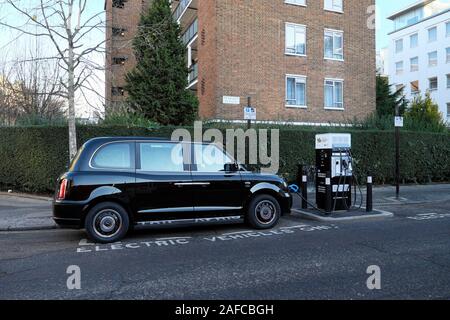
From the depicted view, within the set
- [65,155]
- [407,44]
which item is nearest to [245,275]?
[65,155]

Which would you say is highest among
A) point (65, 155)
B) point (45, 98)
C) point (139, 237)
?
point (45, 98)

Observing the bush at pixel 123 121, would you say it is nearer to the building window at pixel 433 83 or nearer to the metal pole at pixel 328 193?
the metal pole at pixel 328 193

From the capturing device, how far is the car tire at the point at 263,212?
771cm

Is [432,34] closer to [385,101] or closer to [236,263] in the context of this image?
[385,101]

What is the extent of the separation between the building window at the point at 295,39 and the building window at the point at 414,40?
37803 mm

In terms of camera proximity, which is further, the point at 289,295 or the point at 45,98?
the point at 45,98

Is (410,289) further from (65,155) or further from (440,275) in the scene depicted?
(65,155)

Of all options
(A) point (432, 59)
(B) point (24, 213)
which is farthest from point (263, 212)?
(A) point (432, 59)

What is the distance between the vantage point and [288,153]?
14.3 m

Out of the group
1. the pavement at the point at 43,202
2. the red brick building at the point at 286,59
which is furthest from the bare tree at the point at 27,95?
the pavement at the point at 43,202

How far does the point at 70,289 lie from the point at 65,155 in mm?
8658

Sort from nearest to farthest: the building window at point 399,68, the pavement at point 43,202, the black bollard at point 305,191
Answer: the pavement at point 43,202 < the black bollard at point 305,191 < the building window at point 399,68
